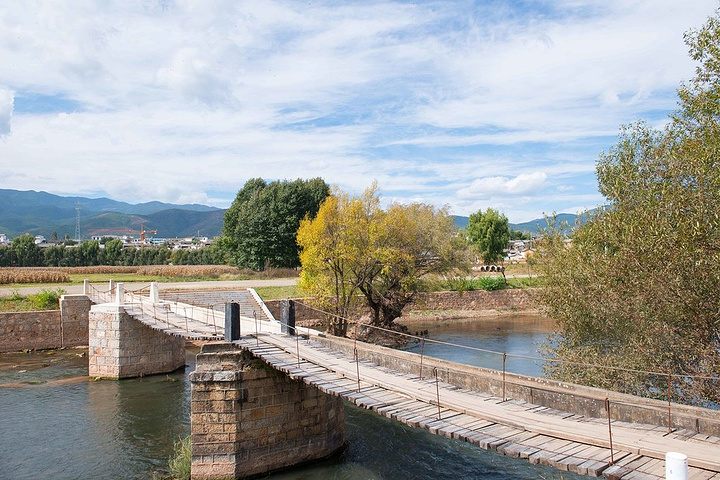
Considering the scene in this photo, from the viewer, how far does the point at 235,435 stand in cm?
1298

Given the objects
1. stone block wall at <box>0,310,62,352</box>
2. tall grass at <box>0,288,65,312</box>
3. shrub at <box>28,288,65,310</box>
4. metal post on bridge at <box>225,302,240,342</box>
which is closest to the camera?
metal post on bridge at <box>225,302,240,342</box>

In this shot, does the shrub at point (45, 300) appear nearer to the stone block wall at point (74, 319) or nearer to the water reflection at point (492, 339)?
the stone block wall at point (74, 319)

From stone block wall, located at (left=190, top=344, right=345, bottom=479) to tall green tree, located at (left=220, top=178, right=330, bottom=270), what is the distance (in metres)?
38.8

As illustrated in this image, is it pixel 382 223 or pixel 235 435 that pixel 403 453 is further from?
pixel 382 223

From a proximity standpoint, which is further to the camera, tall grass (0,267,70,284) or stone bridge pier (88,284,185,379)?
tall grass (0,267,70,284)

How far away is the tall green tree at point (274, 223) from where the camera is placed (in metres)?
53.0

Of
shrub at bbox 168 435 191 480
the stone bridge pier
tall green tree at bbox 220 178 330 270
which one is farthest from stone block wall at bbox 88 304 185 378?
tall green tree at bbox 220 178 330 270

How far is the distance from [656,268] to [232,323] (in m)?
10.6

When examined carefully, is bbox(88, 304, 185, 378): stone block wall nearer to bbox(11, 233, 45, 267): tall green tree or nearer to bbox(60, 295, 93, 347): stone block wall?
bbox(60, 295, 93, 347): stone block wall

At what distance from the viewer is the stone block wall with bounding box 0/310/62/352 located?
97.5 ft

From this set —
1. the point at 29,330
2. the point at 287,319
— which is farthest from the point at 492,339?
the point at 29,330

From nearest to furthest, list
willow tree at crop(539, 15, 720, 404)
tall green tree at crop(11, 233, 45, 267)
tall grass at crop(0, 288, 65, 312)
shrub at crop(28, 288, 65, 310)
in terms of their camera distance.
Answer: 1. willow tree at crop(539, 15, 720, 404)
2. tall grass at crop(0, 288, 65, 312)
3. shrub at crop(28, 288, 65, 310)
4. tall green tree at crop(11, 233, 45, 267)

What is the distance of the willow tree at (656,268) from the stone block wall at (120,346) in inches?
653

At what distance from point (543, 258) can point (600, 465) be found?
1252cm
